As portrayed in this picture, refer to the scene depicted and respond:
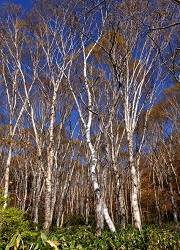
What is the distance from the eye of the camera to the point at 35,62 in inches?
398

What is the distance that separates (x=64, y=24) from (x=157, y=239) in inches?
343

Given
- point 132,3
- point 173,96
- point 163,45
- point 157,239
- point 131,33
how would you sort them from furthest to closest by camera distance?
point 173,96 < point 163,45 < point 131,33 < point 132,3 < point 157,239

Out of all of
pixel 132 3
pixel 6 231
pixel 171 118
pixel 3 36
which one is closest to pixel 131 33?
pixel 132 3

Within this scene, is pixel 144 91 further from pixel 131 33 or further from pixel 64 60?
pixel 64 60

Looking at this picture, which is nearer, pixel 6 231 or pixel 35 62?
pixel 6 231

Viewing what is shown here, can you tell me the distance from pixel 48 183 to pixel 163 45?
269 inches

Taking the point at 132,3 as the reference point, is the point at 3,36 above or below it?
above

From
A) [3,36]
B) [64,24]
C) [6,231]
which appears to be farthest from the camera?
[3,36]

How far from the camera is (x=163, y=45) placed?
29.4 ft

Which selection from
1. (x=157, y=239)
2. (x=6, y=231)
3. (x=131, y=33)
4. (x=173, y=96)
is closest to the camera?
(x=6, y=231)

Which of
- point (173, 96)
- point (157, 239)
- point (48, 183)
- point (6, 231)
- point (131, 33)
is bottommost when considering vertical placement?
point (157, 239)

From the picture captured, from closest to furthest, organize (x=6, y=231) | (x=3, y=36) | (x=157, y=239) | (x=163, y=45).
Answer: (x=6, y=231) < (x=157, y=239) < (x=163, y=45) < (x=3, y=36)

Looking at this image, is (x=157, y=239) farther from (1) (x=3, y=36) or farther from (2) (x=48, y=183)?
(1) (x=3, y=36)

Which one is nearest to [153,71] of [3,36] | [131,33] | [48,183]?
[131,33]
